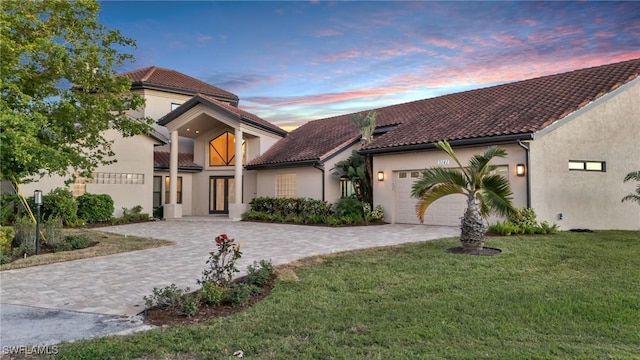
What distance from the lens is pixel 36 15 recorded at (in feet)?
30.6

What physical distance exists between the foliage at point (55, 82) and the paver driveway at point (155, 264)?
2.30 m

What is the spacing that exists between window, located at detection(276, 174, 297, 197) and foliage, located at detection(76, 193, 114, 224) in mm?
7725

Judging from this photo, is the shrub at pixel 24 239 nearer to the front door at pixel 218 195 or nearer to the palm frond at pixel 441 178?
the palm frond at pixel 441 178

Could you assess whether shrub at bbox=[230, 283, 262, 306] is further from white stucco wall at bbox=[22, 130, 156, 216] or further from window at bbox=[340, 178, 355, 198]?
white stucco wall at bbox=[22, 130, 156, 216]

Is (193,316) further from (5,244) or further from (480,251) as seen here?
(5,244)

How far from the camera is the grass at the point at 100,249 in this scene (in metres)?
8.88

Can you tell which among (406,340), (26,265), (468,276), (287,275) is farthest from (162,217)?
(406,340)

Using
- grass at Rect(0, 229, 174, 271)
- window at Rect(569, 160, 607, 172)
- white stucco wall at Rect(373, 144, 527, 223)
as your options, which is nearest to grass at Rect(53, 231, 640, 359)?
white stucco wall at Rect(373, 144, 527, 223)

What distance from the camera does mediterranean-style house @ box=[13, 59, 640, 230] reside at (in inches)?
500

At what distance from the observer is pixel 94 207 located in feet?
56.3

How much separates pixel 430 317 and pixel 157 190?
19.8 m

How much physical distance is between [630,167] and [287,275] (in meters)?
13.2

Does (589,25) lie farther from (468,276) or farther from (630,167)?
(468,276)

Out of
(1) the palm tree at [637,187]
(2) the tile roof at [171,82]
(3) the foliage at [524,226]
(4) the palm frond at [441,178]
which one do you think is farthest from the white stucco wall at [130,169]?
(1) the palm tree at [637,187]
